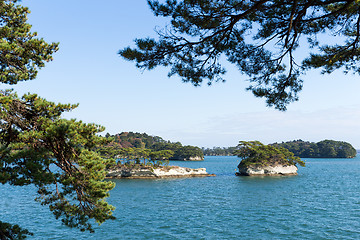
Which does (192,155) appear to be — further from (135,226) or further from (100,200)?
(100,200)

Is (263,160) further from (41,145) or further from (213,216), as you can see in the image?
(41,145)

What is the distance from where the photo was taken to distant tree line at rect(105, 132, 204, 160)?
128m

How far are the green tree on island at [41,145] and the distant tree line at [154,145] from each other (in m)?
97.4

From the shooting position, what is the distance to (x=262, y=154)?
166 ft

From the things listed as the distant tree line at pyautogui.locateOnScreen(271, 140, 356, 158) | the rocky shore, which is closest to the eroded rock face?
the rocky shore

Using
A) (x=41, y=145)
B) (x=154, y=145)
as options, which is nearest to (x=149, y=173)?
(x=41, y=145)

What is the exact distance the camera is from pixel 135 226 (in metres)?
18.0

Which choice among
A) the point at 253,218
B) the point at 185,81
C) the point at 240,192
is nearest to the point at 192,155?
the point at 240,192

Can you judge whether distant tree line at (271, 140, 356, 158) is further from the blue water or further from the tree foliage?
the blue water

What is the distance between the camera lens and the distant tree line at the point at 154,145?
421ft

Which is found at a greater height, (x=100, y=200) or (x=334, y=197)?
(x=100, y=200)

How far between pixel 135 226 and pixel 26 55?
14.1 metres

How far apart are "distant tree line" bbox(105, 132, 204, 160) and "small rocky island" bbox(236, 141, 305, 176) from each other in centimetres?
5794

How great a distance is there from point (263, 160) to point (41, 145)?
49.9 meters
